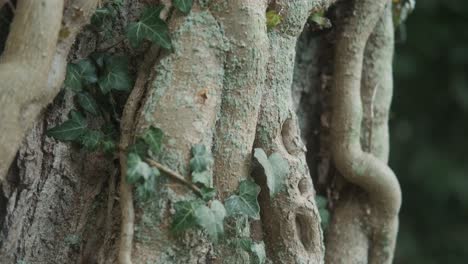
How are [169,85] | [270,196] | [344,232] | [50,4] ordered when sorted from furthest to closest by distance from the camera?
[344,232], [270,196], [169,85], [50,4]

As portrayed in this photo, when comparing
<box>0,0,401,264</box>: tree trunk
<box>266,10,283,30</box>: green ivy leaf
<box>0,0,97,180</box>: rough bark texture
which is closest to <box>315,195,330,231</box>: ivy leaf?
<box>0,0,401,264</box>: tree trunk

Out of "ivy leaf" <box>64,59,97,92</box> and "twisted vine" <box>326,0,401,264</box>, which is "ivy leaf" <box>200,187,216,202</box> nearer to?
"ivy leaf" <box>64,59,97,92</box>

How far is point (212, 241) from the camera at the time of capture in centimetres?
129

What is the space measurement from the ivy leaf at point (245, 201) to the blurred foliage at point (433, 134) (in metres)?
2.44

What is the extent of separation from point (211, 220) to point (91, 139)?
264 millimetres

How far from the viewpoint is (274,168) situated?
4.52ft

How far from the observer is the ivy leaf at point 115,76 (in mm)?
1347

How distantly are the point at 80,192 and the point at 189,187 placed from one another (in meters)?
0.25

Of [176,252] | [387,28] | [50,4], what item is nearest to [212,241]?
[176,252]

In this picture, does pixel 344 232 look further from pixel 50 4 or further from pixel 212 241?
pixel 50 4

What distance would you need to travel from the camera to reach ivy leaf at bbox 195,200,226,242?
4.00 feet

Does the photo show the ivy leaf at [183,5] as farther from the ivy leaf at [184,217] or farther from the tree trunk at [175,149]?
the ivy leaf at [184,217]

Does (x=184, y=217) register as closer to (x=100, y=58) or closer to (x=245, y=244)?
(x=245, y=244)

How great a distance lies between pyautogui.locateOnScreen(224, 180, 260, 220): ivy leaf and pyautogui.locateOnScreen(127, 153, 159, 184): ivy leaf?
0.53 feet
